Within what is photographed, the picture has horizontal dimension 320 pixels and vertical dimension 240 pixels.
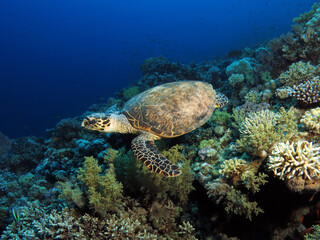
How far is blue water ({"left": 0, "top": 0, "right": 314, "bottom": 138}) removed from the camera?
92875 mm

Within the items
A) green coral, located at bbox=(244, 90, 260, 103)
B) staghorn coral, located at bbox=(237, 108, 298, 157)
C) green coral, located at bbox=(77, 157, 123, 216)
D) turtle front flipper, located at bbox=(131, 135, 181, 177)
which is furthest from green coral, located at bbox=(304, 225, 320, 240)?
green coral, located at bbox=(244, 90, 260, 103)

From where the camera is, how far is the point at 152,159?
3209mm

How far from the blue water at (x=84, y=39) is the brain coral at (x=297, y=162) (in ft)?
289

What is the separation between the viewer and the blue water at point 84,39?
3656 inches

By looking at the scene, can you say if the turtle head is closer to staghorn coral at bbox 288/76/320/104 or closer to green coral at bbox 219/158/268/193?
green coral at bbox 219/158/268/193

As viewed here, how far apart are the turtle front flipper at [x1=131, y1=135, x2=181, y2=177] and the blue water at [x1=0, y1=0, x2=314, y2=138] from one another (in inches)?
3418

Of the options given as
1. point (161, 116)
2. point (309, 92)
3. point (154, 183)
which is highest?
point (309, 92)

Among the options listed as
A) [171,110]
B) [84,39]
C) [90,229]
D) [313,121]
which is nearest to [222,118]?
[171,110]

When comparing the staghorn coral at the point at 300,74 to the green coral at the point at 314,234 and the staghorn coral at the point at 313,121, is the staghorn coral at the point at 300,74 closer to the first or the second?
the staghorn coral at the point at 313,121

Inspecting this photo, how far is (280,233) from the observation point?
2.66 m

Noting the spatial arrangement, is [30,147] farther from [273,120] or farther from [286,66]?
[286,66]

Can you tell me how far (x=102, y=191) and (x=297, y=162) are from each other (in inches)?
127

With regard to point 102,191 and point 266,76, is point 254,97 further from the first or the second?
point 102,191

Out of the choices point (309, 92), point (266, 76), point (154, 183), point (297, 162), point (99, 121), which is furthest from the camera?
point (266, 76)
